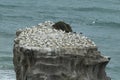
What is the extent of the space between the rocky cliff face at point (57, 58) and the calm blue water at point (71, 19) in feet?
35.6

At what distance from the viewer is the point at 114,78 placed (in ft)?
92.6

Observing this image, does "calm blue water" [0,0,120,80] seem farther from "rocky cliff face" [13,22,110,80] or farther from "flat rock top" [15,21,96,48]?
"rocky cliff face" [13,22,110,80]

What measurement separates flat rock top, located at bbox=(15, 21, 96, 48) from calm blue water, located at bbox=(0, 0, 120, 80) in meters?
10.4

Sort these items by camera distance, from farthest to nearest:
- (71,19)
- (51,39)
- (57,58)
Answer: (71,19) < (51,39) < (57,58)

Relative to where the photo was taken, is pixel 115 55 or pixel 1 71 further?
pixel 115 55

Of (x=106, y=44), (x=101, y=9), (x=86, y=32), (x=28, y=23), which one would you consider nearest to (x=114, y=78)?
(x=106, y=44)

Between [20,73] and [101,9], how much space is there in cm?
3949

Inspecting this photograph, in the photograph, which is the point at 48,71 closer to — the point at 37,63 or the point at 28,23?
the point at 37,63

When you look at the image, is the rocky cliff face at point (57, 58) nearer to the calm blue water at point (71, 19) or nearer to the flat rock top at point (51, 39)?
the flat rock top at point (51, 39)

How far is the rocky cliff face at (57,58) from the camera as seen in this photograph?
48.3ft

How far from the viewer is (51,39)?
15258 millimetres

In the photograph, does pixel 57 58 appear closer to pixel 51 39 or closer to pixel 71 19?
pixel 51 39

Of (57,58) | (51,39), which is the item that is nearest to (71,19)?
(51,39)

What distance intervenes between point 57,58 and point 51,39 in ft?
2.16
